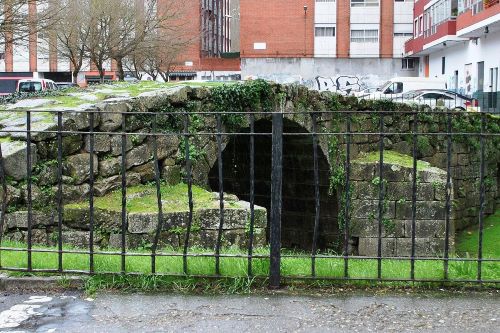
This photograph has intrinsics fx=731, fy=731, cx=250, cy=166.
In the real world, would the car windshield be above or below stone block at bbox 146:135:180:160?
above

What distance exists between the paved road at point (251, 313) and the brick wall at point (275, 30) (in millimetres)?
46226

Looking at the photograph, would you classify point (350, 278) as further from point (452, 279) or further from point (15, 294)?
point (15, 294)

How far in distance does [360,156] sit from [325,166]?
80 cm

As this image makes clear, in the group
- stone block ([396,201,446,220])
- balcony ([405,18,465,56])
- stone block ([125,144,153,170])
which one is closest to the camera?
stone block ([125,144,153,170])

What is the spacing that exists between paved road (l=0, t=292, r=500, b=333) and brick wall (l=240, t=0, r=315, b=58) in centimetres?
4623

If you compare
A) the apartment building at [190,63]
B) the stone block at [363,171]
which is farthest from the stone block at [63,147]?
the apartment building at [190,63]

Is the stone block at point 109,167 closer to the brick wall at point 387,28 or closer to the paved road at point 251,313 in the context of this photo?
the paved road at point 251,313

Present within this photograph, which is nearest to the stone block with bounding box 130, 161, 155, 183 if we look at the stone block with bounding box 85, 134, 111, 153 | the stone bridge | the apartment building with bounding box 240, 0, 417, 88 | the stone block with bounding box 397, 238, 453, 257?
the stone bridge

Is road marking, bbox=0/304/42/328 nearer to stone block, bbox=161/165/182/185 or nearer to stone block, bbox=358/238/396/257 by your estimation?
stone block, bbox=161/165/182/185

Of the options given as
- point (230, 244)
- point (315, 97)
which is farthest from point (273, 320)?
point (315, 97)

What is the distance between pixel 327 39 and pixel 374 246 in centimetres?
3803

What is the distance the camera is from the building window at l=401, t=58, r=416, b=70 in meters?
52.8

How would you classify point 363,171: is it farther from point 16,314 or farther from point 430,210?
point 16,314

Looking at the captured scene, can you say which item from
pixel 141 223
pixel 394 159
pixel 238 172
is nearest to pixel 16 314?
pixel 141 223
